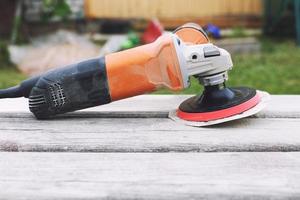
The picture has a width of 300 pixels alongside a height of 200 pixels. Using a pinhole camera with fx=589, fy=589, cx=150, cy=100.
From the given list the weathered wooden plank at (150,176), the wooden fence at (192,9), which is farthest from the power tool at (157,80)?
the wooden fence at (192,9)

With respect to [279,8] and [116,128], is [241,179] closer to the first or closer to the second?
[116,128]

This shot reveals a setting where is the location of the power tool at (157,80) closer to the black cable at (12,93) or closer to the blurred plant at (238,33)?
the black cable at (12,93)

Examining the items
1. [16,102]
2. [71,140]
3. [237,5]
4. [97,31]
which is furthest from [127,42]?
[71,140]

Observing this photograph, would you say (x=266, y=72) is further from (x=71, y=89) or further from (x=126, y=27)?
(x=71, y=89)

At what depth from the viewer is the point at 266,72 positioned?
3764 millimetres

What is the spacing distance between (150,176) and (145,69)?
37cm

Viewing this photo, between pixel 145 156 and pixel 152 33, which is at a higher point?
pixel 145 156

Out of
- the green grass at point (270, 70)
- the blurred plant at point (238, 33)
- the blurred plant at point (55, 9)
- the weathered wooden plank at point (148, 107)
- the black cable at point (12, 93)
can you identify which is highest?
the black cable at point (12, 93)

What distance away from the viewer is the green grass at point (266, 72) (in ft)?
10.9

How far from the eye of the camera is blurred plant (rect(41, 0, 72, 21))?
543 cm

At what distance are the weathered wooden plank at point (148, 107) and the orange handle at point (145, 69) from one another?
0.28 ft

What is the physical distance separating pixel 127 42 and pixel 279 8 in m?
1.42

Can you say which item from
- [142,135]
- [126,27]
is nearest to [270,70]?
[126,27]

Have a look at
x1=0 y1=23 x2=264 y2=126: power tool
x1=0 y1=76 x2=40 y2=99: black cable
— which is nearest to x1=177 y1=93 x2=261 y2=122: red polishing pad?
x1=0 y1=23 x2=264 y2=126: power tool
